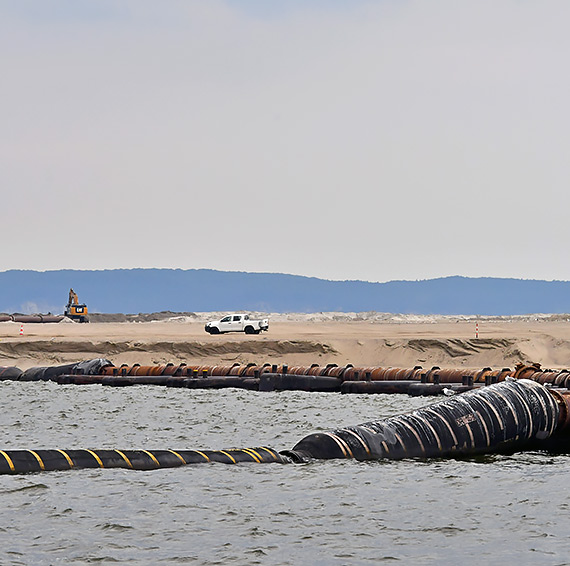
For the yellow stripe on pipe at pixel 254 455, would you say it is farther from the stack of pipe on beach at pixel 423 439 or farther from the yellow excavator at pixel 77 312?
the yellow excavator at pixel 77 312

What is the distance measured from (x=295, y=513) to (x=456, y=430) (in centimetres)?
686

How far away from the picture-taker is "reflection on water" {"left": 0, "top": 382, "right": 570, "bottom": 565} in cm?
1296

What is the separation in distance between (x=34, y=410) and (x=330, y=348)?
2337cm

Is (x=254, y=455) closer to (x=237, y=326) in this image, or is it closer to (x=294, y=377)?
(x=294, y=377)

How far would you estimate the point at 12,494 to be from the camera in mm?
16625

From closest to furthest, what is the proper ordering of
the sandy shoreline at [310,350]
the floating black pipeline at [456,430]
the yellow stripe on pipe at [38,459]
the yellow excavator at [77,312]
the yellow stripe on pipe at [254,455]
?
the yellow stripe on pipe at [38,459]
the yellow stripe on pipe at [254,455]
the floating black pipeline at [456,430]
the sandy shoreline at [310,350]
the yellow excavator at [77,312]

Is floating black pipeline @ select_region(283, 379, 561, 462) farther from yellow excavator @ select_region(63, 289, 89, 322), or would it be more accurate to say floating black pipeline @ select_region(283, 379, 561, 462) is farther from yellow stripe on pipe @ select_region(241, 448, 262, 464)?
yellow excavator @ select_region(63, 289, 89, 322)

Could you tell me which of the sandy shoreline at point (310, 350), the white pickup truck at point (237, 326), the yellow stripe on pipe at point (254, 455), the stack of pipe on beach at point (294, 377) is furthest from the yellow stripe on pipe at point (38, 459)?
the white pickup truck at point (237, 326)

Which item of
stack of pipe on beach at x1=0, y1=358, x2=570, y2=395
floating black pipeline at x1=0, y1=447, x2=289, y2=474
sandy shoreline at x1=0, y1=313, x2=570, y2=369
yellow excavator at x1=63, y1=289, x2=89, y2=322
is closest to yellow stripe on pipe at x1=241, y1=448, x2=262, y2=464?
floating black pipeline at x1=0, y1=447, x2=289, y2=474

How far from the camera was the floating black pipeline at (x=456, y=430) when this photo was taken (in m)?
20.2

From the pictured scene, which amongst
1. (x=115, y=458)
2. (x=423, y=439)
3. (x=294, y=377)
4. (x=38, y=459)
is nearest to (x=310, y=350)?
(x=294, y=377)

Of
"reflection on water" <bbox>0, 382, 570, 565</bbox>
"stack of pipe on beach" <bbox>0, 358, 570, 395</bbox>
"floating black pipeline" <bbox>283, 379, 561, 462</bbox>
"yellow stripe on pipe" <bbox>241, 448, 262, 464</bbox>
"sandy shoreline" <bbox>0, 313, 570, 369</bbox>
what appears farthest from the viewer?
"sandy shoreline" <bbox>0, 313, 570, 369</bbox>

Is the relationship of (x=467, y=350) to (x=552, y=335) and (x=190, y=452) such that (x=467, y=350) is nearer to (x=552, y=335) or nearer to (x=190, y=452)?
(x=552, y=335)

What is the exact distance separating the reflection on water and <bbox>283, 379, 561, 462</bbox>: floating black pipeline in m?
0.44
